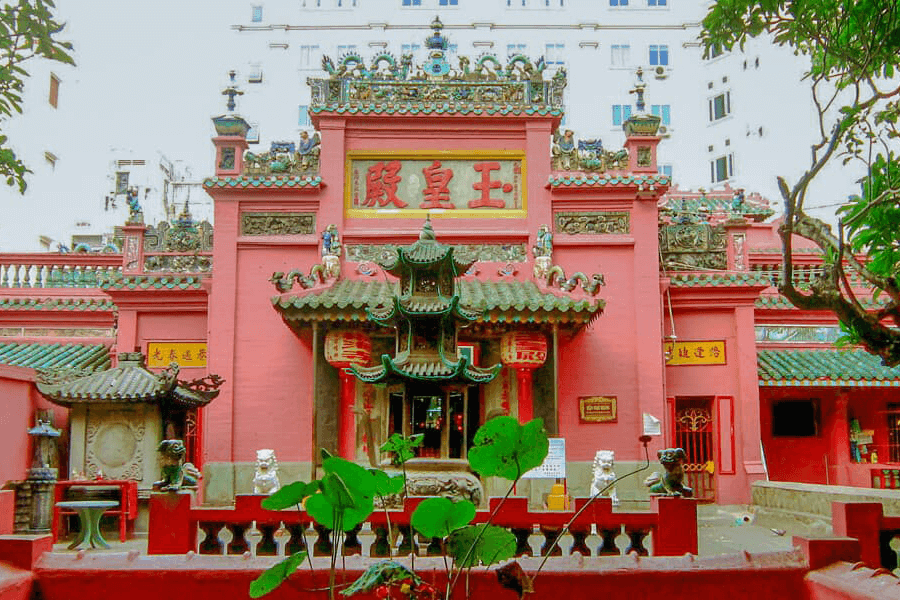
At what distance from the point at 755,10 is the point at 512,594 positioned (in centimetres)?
536

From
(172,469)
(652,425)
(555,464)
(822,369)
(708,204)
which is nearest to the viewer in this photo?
(172,469)

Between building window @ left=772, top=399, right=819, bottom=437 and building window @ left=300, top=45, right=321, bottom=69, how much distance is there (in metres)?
23.7

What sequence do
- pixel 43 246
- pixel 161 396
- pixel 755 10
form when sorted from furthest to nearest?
1. pixel 43 246
2. pixel 161 396
3. pixel 755 10

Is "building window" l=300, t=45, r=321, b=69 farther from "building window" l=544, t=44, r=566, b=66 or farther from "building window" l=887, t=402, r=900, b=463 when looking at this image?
"building window" l=887, t=402, r=900, b=463

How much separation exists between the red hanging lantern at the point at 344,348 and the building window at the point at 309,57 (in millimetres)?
23327

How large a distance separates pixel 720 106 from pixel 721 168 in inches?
94.2

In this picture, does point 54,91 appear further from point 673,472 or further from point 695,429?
point 673,472

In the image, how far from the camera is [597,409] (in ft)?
51.5

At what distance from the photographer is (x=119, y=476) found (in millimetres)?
13484

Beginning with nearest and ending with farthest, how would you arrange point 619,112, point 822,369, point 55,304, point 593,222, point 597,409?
point 597,409, point 593,222, point 822,369, point 55,304, point 619,112

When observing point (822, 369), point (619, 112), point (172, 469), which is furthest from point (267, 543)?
point (619, 112)

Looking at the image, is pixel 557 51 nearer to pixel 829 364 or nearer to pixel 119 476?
pixel 829 364

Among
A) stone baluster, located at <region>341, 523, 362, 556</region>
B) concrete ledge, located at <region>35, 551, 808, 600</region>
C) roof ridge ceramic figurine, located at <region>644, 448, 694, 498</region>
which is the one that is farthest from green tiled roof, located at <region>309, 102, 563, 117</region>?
concrete ledge, located at <region>35, 551, 808, 600</region>

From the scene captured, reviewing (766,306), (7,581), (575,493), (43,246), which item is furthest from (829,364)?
(43,246)
